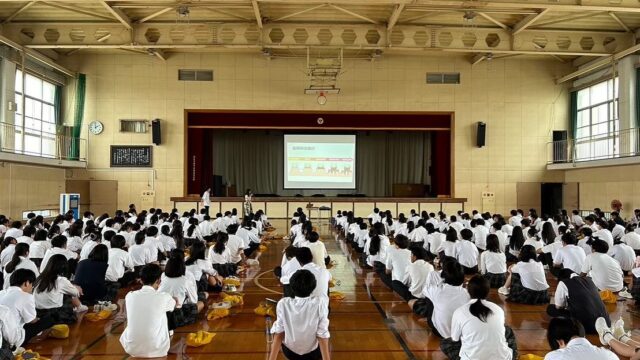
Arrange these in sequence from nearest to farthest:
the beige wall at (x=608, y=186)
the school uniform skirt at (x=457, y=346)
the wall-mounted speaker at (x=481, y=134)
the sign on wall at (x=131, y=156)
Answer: the school uniform skirt at (x=457, y=346) → the beige wall at (x=608, y=186) → the sign on wall at (x=131, y=156) → the wall-mounted speaker at (x=481, y=134)

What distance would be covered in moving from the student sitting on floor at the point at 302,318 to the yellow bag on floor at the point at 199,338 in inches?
65.9

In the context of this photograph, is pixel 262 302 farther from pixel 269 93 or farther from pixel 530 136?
pixel 530 136

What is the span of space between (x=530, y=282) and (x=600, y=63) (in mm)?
15164

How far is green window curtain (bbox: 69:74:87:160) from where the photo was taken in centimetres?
2061

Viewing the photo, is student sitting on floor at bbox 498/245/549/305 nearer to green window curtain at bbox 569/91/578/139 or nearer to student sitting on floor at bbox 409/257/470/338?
student sitting on floor at bbox 409/257/470/338

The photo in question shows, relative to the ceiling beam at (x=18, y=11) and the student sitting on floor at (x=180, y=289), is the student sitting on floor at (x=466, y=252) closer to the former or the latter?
the student sitting on floor at (x=180, y=289)

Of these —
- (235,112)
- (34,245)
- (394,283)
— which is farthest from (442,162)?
(34,245)

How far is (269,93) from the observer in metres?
21.7

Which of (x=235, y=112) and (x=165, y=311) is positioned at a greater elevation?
(x=235, y=112)

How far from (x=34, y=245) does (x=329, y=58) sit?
49.5ft

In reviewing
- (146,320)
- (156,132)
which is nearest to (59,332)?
(146,320)

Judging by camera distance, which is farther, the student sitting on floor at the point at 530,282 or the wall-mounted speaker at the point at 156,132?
the wall-mounted speaker at the point at 156,132

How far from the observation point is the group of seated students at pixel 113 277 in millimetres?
4648

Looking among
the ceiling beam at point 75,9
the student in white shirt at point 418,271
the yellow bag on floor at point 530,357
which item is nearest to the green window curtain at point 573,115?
the student in white shirt at point 418,271
